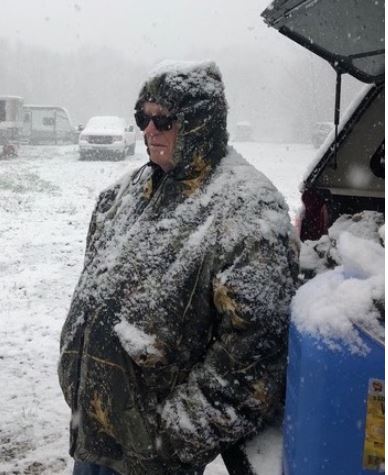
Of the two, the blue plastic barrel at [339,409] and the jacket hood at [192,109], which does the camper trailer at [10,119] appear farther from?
the blue plastic barrel at [339,409]

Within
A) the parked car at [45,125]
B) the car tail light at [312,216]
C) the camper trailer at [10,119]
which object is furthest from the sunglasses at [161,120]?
the parked car at [45,125]

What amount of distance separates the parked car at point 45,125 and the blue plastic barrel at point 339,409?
2904 centimetres

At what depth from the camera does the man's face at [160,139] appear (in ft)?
5.89

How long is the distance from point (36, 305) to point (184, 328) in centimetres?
427

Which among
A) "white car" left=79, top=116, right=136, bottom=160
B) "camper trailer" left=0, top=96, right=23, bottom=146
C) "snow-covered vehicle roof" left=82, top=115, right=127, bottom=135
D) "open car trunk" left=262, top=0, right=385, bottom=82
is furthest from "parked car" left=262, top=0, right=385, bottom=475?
"camper trailer" left=0, top=96, right=23, bottom=146

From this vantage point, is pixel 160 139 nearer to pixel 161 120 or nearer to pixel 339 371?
pixel 161 120

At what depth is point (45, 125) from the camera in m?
29.2

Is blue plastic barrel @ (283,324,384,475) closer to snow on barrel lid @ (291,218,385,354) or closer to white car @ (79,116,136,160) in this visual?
snow on barrel lid @ (291,218,385,354)

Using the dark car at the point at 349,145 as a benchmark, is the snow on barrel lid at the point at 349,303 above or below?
below

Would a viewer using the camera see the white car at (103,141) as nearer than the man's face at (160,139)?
No

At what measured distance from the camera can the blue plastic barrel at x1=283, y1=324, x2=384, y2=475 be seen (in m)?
1.18

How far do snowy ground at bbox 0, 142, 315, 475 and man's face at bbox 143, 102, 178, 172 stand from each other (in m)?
0.92

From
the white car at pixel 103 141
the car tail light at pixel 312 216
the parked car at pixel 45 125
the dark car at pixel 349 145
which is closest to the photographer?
the dark car at pixel 349 145

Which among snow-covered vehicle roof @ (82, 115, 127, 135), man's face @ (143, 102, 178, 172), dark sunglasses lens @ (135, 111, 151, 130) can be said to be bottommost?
man's face @ (143, 102, 178, 172)
